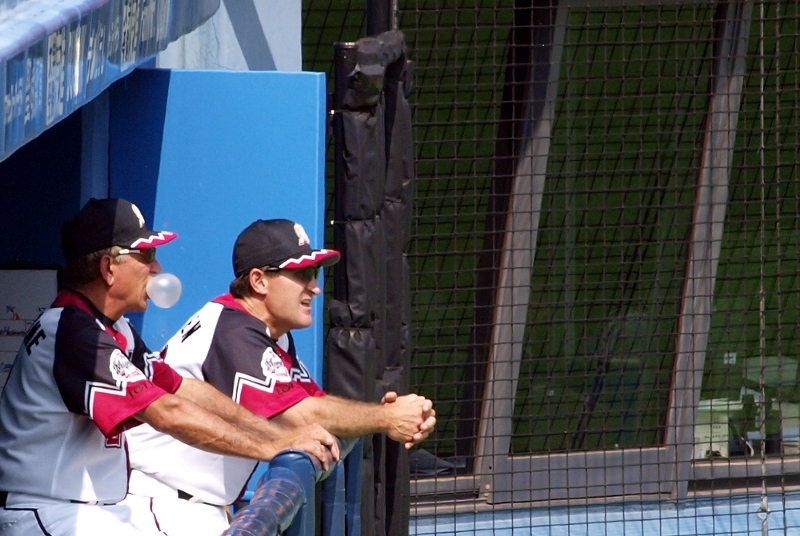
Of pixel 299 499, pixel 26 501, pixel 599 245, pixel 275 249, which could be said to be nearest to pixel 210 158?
pixel 275 249

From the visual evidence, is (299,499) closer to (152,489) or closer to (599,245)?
(152,489)

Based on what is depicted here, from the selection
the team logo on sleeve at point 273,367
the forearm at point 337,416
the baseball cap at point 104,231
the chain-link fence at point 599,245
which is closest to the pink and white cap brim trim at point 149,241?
the baseball cap at point 104,231

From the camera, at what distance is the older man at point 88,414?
2.81 metres

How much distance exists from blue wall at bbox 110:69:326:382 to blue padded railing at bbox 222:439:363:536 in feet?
3.38

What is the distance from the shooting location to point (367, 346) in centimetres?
391

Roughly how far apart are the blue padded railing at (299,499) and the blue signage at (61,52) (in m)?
0.77

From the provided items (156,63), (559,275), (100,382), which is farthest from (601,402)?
(100,382)

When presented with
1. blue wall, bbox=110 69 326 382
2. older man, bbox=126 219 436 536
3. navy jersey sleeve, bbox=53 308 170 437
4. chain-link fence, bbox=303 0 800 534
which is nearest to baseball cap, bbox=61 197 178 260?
navy jersey sleeve, bbox=53 308 170 437

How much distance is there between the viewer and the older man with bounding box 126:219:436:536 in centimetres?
326

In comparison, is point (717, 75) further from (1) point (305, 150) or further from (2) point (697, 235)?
(1) point (305, 150)

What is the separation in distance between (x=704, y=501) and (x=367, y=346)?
3179 millimetres

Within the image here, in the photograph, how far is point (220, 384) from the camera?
3270 mm

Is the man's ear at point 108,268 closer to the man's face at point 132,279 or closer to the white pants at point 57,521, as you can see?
the man's face at point 132,279

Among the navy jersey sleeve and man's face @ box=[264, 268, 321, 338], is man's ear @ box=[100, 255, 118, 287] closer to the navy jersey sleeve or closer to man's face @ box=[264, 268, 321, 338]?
the navy jersey sleeve
